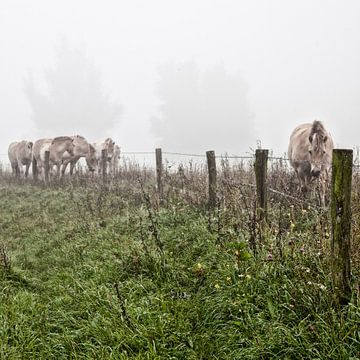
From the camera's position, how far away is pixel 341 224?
340 centimetres

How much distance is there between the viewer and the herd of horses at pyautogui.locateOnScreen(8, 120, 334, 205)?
813cm

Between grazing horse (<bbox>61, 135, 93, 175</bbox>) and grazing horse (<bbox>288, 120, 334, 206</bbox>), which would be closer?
grazing horse (<bbox>288, 120, 334, 206</bbox>)

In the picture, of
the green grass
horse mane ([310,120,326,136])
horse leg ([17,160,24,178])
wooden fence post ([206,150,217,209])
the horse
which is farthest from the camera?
horse leg ([17,160,24,178])

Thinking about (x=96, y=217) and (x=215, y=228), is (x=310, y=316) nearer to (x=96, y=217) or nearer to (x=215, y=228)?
(x=215, y=228)

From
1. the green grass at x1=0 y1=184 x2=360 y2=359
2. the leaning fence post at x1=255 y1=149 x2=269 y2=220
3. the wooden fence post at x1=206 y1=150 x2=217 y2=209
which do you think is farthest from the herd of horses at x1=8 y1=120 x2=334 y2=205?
the green grass at x1=0 y1=184 x2=360 y2=359

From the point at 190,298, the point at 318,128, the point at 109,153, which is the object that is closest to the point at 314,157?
the point at 318,128

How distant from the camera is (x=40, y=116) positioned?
93938 millimetres

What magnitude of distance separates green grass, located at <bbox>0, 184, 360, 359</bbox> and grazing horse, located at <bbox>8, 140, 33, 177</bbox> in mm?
16399

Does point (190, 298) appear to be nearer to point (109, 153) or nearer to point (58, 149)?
point (58, 149)

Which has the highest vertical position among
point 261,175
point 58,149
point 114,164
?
point 261,175

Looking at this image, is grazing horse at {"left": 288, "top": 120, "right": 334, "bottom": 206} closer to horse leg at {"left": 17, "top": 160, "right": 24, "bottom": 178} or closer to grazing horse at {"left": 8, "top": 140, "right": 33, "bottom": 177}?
grazing horse at {"left": 8, "top": 140, "right": 33, "bottom": 177}

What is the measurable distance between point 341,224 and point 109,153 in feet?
58.8

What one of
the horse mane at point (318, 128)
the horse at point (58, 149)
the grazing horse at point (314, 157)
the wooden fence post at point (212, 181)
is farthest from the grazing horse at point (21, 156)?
the horse mane at point (318, 128)

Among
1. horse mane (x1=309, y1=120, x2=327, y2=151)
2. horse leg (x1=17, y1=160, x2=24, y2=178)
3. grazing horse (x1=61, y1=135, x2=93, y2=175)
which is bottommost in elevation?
horse leg (x1=17, y1=160, x2=24, y2=178)
